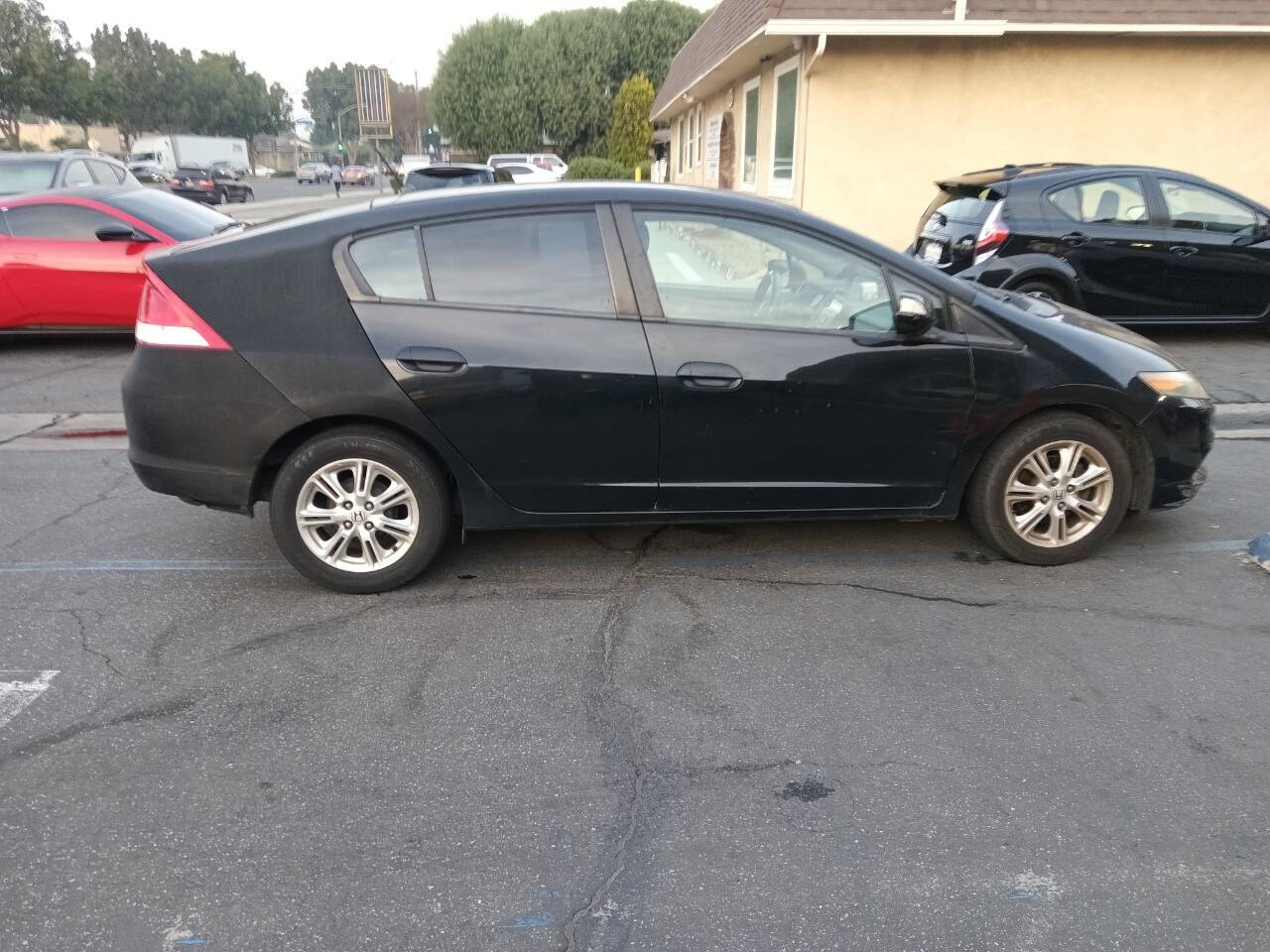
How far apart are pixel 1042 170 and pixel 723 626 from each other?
682 centimetres

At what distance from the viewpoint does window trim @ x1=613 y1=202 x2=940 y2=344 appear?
4.23 m

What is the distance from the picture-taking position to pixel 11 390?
8195 mm

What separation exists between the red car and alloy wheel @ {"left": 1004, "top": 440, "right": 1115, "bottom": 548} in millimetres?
7685

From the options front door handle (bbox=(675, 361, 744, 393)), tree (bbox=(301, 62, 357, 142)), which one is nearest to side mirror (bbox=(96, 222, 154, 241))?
front door handle (bbox=(675, 361, 744, 393))

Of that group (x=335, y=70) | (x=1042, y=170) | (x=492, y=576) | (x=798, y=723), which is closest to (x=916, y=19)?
(x=1042, y=170)

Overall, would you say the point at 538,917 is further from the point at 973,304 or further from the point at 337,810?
the point at 973,304

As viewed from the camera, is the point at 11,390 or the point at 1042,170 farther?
the point at 1042,170

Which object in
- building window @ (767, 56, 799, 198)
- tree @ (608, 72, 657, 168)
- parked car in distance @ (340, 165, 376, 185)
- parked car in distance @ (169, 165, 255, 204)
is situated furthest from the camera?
parked car in distance @ (340, 165, 376, 185)

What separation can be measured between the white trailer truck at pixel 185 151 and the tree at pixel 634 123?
3375 cm

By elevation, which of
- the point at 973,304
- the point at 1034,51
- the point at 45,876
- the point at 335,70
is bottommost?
the point at 45,876

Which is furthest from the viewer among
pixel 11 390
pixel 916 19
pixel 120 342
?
pixel 916 19

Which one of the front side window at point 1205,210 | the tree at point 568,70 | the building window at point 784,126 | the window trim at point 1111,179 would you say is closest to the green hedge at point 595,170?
the tree at point 568,70

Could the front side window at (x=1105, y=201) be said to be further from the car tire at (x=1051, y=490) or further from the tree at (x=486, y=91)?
the tree at (x=486, y=91)

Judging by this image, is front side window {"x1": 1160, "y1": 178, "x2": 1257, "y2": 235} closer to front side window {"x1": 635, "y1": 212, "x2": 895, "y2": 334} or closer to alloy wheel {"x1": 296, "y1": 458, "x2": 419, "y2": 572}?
front side window {"x1": 635, "y1": 212, "x2": 895, "y2": 334}
